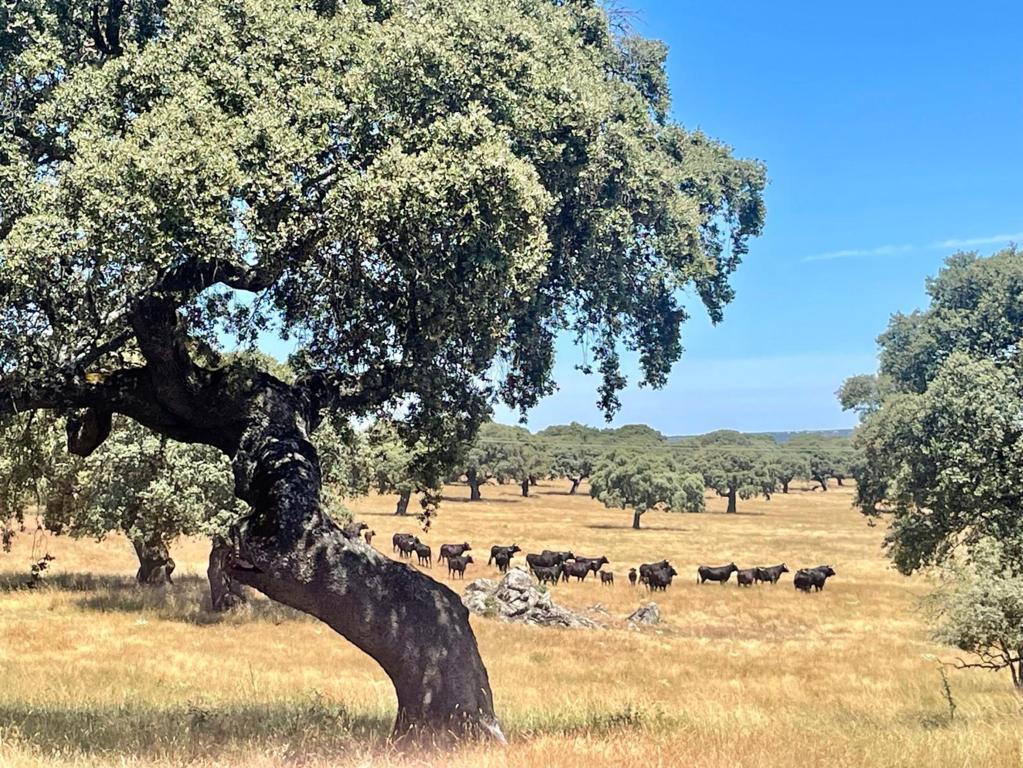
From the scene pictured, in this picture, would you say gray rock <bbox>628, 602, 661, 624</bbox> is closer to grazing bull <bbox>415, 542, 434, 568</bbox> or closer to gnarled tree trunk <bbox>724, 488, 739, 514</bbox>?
grazing bull <bbox>415, 542, 434, 568</bbox>

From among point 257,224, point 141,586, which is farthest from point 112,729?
point 141,586

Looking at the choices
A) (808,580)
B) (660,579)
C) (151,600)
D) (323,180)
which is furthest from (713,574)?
(323,180)

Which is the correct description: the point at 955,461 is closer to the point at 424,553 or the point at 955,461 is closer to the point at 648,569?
the point at 648,569

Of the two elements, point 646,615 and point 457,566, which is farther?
point 457,566

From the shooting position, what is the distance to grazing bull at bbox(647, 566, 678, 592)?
50.3 metres

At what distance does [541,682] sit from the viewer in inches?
922

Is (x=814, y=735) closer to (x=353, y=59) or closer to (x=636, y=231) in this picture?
(x=636, y=231)

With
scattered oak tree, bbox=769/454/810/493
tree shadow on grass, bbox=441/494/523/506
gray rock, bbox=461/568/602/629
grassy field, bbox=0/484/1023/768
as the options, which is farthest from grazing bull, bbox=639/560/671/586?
scattered oak tree, bbox=769/454/810/493

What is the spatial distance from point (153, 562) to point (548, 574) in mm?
24727

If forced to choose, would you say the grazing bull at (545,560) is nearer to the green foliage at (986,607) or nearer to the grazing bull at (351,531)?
the grazing bull at (351,531)

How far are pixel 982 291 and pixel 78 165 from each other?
49.9 m

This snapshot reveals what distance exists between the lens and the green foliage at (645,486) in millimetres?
96938

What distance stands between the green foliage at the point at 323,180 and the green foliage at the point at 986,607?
11.9m

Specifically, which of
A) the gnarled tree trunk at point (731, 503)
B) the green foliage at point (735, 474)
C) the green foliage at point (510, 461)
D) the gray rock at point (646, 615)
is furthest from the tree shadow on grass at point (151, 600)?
the green foliage at point (510, 461)
